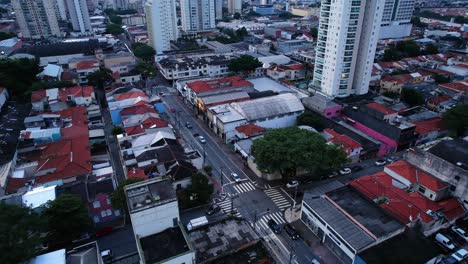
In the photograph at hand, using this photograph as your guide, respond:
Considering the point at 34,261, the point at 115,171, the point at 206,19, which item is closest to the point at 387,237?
the point at 34,261

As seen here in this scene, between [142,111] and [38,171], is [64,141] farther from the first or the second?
[142,111]

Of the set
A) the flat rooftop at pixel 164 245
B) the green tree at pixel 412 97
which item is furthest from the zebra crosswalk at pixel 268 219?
the green tree at pixel 412 97

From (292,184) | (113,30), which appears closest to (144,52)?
(113,30)

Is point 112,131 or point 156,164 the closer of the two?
point 156,164

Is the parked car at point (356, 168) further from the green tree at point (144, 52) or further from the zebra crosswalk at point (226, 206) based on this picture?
the green tree at point (144, 52)

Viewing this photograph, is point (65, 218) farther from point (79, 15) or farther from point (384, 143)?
point (79, 15)

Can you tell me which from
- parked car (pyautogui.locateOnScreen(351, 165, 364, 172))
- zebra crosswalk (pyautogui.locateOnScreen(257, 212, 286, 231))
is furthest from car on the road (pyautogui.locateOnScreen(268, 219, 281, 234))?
parked car (pyautogui.locateOnScreen(351, 165, 364, 172))
